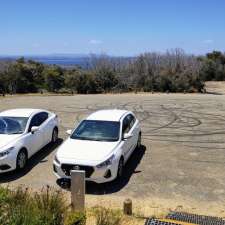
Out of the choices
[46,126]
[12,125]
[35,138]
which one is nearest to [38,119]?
[46,126]

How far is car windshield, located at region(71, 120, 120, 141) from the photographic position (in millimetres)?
11672

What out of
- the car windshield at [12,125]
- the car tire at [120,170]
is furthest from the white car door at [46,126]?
the car tire at [120,170]

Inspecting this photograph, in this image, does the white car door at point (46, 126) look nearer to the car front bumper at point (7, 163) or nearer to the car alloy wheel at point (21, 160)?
the car alloy wheel at point (21, 160)

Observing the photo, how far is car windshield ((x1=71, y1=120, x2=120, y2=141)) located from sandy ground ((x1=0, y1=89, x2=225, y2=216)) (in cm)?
120

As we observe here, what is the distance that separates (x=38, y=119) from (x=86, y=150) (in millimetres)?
3405

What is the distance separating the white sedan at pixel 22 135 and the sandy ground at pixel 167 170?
0.39 m

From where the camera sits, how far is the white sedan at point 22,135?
11.2 meters

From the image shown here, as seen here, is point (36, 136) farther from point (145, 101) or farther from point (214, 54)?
point (214, 54)

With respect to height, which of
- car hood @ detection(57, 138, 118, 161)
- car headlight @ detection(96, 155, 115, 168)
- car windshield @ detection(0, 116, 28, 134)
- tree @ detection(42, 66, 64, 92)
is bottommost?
tree @ detection(42, 66, 64, 92)

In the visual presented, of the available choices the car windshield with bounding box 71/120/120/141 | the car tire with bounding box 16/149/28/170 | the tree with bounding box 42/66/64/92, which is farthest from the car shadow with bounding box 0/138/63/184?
the tree with bounding box 42/66/64/92

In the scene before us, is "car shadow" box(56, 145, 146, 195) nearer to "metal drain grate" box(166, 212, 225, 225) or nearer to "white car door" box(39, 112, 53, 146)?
"metal drain grate" box(166, 212, 225, 225)

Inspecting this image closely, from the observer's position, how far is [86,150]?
1076 cm

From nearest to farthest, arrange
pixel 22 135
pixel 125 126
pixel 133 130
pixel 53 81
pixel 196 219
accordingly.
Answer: pixel 196 219, pixel 22 135, pixel 125 126, pixel 133 130, pixel 53 81

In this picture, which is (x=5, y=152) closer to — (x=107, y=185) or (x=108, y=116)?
(x=107, y=185)
